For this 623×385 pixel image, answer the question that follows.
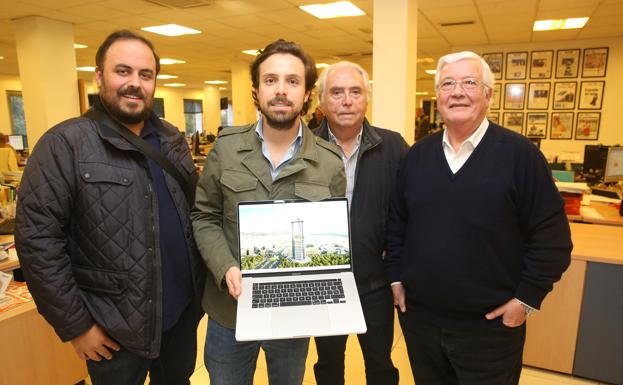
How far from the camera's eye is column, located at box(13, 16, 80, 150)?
19.7 ft

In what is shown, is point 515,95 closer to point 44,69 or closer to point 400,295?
point 400,295

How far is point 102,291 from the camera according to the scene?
1.32m

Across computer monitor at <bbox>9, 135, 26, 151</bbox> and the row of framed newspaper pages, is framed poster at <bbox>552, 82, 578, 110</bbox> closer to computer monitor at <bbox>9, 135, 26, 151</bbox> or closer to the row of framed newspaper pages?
the row of framed newspaper pages

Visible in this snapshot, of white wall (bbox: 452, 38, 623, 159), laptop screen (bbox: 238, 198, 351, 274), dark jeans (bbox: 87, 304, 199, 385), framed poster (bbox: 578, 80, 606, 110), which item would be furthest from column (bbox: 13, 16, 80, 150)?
framed poster (bbox: 578, 80, 606, 110)

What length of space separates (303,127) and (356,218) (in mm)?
459

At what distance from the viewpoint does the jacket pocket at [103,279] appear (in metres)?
1.31

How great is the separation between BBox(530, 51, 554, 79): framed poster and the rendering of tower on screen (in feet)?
26.7

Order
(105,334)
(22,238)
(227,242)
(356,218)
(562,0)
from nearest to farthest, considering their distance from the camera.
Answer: (22,238) < (105,334) < (227,242) < (356,218) < (562,0)

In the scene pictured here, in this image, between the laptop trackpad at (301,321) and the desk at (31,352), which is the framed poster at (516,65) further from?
the desk at (31,352)

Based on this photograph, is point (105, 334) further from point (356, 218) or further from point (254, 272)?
point (356, 218)

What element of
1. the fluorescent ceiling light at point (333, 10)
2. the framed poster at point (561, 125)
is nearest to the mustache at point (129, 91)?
the fluorescent ceiling light at point (333, 10)

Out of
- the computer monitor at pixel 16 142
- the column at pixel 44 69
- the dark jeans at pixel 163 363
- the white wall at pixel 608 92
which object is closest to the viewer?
the dark jeans at pixel 163 363

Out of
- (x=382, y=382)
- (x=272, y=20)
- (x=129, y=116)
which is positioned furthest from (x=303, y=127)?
(x=272, y=20)

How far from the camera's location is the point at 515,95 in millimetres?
7969
